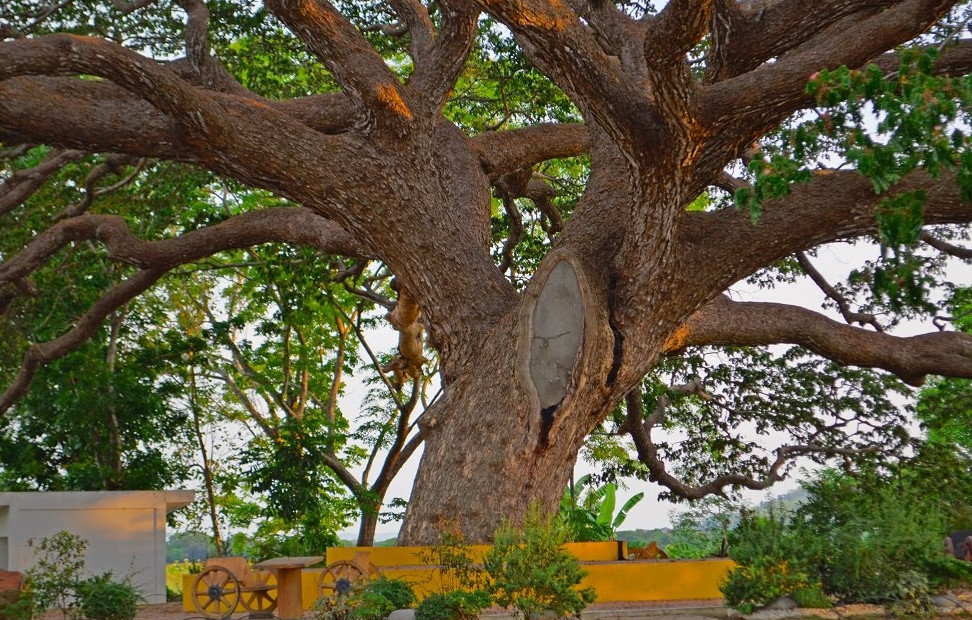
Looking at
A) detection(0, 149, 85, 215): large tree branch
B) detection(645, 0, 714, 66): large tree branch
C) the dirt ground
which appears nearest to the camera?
detection(645, 0, 714, 66): large tree branch

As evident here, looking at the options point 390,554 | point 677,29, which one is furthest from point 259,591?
point 677,29

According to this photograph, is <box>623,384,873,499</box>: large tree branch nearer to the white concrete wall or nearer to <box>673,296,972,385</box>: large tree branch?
<box>673,296,972,385</box>: large tree branch

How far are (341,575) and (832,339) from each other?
5.60m

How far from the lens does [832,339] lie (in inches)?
414

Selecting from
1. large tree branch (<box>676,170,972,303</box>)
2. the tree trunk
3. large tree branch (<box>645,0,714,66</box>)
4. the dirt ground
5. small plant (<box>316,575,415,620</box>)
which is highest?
large tree branch (<box>645,0,714,66</box>)

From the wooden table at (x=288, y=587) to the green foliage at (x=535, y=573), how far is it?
6.41 feet

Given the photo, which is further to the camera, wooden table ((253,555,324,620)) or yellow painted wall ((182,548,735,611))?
yellow painted wall ((182,548,735,611))

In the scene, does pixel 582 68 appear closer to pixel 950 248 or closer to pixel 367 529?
pixel 950 248

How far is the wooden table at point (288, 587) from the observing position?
8086 mm

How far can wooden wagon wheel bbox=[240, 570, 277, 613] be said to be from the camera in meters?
8.34

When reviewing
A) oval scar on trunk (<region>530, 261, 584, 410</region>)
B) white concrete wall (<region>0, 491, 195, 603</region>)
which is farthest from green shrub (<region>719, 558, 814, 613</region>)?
white concrete wall (<region>0, 491, 195, 603</region>)

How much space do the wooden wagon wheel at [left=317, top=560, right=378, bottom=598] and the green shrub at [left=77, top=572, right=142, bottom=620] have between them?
Result: 1402 millimetres

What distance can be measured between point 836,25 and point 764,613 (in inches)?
202

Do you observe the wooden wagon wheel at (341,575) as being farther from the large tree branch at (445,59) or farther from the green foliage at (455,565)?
the large tree branch at (445,59)
